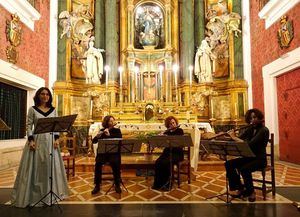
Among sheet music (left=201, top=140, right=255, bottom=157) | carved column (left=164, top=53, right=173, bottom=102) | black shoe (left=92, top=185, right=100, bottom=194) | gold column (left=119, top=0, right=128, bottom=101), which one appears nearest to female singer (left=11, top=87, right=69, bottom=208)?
black shoe (left=92, top=185, right=100, bottom=194)

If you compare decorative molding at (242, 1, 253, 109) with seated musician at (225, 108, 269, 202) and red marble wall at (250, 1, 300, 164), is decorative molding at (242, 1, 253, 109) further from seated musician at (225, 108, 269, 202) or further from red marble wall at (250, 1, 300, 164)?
seated musician at (225, 108, 269, 202)

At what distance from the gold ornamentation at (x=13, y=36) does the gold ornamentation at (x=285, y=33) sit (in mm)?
7442

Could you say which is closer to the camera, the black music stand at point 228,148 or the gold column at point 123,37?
the black music stand at point 228,148

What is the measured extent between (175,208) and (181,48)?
811 centimetres

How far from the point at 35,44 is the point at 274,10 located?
7533 millimetres

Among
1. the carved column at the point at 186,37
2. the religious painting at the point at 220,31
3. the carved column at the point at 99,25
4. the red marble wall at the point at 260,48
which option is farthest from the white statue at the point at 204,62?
the carved column at the point at 99,25

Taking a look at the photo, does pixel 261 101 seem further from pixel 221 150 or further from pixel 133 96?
pixel 221 150

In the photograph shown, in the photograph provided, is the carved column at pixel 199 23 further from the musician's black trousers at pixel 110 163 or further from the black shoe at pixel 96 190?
the black shoe at pixel 96 190

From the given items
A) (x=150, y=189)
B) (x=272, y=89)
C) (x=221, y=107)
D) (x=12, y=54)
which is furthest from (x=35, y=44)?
(x=272, y=89)

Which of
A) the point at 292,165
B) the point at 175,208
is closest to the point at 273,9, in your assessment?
the point at 292,165

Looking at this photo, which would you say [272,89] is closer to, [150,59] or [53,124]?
[150,59]

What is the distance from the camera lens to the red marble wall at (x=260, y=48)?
827cm

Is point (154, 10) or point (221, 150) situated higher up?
point (154, 10)

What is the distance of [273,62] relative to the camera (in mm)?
8312
